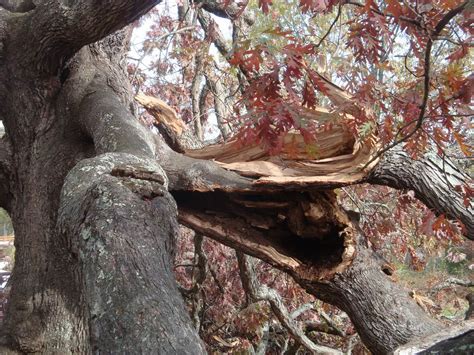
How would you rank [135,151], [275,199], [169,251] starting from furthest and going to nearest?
[275,199] < [135,151] < [169,251]

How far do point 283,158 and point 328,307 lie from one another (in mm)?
2934

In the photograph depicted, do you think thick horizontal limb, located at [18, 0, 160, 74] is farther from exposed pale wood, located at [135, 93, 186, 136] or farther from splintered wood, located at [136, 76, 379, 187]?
splintered wood, located at [136, 76, 379, 187]

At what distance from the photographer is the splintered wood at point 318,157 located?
109 inches

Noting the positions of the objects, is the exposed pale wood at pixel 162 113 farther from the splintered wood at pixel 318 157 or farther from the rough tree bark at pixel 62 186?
the splintered wood at pixel 318 157

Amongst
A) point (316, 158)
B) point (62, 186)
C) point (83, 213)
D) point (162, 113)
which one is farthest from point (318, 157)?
point (83, 213)

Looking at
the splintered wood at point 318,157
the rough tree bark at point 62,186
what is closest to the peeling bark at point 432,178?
the splintered wood at point 318,157


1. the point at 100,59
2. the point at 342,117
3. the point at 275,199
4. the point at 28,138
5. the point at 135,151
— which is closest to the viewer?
the point at 135,151

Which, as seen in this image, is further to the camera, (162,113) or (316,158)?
(162,113)

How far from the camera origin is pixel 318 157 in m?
3.01

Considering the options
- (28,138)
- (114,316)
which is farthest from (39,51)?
(114,316)

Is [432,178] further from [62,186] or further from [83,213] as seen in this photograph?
[83,213]

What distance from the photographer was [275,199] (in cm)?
301

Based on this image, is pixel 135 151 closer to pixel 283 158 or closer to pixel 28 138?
pixel 283 158

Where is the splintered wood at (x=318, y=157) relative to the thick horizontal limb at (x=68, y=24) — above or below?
→ below
